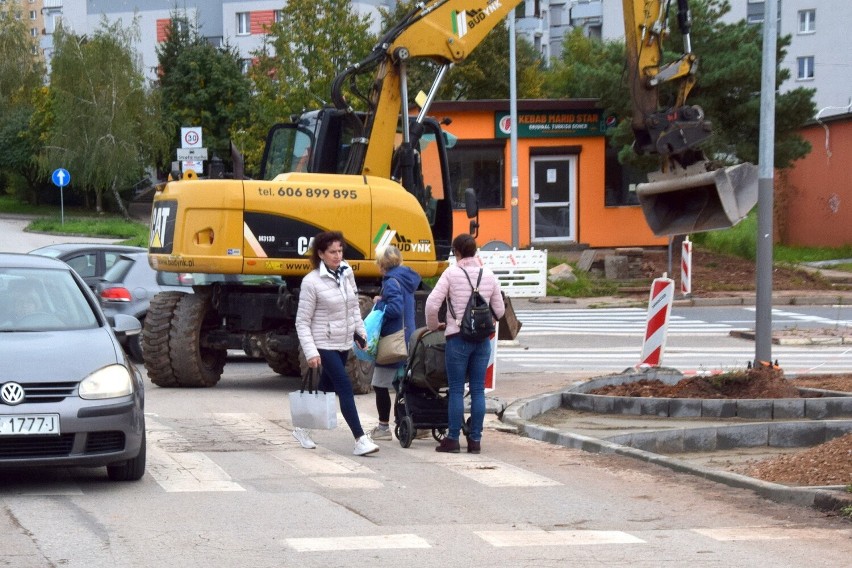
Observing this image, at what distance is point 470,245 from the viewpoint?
1106 cm

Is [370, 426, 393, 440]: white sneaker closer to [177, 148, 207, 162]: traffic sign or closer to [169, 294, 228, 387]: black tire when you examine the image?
[169, 294, 228, 387]: black tire

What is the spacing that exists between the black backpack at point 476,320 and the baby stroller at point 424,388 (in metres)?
0.52

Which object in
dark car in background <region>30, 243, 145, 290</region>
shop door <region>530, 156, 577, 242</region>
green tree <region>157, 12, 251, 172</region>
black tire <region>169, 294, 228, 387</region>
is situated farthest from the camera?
green tree <region>157, 12, 251, 172</region>

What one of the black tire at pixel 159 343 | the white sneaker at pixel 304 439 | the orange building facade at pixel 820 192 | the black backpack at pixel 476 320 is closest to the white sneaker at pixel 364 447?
the white sneaker at pixel 304 439

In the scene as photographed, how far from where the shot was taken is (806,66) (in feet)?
236

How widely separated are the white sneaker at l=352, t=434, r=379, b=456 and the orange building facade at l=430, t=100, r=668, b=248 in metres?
27.0

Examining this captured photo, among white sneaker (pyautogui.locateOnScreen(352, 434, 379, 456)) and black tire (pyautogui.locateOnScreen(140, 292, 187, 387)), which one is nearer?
white sneaker (pyautogui.locateOnScreen(352, 434, 379, 456))

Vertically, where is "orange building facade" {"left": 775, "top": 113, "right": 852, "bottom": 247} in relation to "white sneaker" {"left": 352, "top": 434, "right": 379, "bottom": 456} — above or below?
above

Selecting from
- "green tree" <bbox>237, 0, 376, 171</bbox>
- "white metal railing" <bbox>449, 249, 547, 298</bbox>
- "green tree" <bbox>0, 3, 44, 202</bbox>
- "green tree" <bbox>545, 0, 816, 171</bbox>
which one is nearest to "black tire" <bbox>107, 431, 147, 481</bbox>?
"white metal railing" <bbox>449, 249, 547, 298</bbox>

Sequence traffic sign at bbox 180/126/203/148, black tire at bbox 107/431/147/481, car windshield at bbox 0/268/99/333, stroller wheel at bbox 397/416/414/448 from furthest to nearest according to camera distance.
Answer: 1. traffic sign at bbox 180/126/203/148
2. stroller wheel at bbox 397/416/414/448
3. car windshield at bbox 0/268/99/333
4. black tire at bbox 107/431/147/481

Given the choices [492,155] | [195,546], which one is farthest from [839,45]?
[195,546]

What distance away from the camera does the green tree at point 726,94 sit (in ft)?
115

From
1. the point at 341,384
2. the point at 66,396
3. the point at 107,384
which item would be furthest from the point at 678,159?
the point at 66,396

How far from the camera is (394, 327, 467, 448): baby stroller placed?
11305mm
